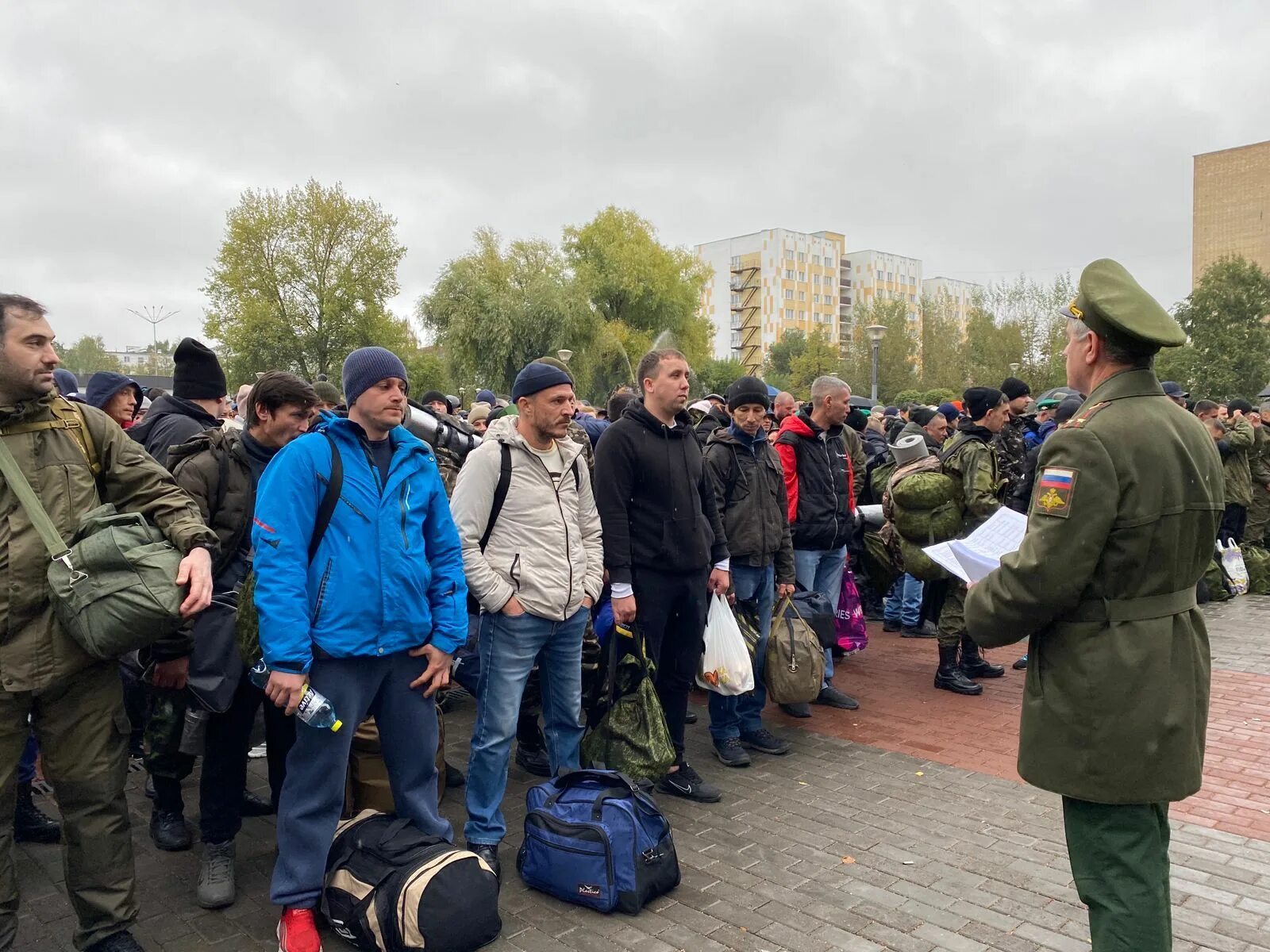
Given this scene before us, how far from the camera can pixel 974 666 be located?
7.06 m

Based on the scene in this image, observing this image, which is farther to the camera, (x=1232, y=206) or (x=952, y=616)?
(x=1232, y=206)

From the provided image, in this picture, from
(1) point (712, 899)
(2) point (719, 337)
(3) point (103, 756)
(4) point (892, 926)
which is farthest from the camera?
(2) point (719, 337)

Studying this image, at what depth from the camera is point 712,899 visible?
3.64 meters

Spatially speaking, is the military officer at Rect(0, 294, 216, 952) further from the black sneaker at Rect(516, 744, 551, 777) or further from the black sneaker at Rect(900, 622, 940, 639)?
the black sneaker at Rect(900, 622, 940, 639)

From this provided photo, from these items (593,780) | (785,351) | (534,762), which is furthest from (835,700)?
(785,351)

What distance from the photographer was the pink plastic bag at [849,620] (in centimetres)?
675

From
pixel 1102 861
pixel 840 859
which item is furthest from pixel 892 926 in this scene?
pixel 1102 861

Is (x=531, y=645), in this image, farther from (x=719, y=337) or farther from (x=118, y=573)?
(x=719, y=337)

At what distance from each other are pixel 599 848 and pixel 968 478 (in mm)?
4272

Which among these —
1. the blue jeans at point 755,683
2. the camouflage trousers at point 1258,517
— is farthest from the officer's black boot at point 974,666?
the camouflage trousers at point 1258,517

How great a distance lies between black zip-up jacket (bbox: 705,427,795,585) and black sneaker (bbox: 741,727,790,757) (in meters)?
1.06

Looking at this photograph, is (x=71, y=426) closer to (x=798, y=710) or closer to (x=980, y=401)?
(x=798, y=710)

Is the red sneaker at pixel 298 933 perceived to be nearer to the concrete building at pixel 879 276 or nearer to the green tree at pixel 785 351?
the green tree at pixel 785 351

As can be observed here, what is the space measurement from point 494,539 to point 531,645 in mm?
511
